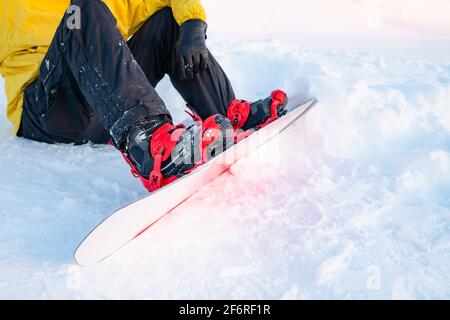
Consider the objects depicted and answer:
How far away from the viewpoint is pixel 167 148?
4.94ft

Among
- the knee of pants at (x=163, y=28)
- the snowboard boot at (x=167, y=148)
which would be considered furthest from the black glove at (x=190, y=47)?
the snowboard boot at (x=167, y=148)

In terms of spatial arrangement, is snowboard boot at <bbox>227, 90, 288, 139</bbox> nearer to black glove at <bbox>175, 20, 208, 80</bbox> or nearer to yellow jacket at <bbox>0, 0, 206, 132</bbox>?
black glove at <bbox>175, 20, 208, 80</bbox>

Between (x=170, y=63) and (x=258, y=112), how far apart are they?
0.50m

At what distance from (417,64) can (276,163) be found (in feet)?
9.92

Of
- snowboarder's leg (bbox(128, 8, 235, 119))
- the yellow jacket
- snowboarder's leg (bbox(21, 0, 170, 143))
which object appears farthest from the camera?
snowboarder's leg (bbox(128, 8, 235, 119))

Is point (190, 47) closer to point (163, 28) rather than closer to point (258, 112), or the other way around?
point (163, 28)

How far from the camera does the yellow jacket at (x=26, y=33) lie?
2.05 meters

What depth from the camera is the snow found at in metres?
1.29

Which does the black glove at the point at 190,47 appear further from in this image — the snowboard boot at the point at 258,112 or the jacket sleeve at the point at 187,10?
the snowboard boot at the point at 258,112

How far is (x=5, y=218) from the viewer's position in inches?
61.7

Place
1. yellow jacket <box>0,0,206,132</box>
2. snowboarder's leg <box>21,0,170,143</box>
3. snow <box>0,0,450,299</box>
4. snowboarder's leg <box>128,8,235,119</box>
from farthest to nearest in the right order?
snowboarder's leg <box>128,8,235,119</box>, yellow jacket <box>0,0,206,132</box>, snowboarder's leg <box>21,0,170,143</box>, snow <box>0,0,450,299</box>

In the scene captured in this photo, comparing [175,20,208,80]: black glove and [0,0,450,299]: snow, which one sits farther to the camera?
[175,20,208,80]: black glove

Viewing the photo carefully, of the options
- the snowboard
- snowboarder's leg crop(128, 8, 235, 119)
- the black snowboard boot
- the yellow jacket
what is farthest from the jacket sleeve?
the snowboard

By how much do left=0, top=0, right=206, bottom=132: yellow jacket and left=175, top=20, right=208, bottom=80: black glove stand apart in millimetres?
51
